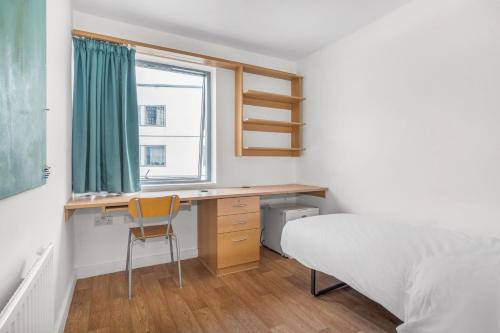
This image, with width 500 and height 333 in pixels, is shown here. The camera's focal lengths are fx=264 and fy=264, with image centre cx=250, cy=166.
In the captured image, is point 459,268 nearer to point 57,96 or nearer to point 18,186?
point 18,186

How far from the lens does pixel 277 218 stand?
3.36 metres

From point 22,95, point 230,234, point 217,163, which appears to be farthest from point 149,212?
point 22,95

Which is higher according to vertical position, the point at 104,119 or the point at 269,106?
the point at 269,106

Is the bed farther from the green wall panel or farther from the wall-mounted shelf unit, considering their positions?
the green wall panel

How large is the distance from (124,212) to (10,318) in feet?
7.02

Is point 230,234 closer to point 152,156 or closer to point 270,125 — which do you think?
point 152,156

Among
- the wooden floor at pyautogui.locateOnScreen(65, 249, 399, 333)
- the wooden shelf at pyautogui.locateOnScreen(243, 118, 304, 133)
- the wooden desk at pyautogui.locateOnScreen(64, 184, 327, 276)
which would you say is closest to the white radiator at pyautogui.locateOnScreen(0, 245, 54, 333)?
the wooden floor at pyautogui.locateOnScreen(65, 249, 399, 333)

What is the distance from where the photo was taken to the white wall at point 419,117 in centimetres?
202

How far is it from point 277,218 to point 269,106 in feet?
5.14

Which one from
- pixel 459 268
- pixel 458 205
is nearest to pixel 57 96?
pixel 459 268

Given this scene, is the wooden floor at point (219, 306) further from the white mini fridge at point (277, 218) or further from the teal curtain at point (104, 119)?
the teal curtain at point (104, 119)

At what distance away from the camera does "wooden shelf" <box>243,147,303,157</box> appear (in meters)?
3.47

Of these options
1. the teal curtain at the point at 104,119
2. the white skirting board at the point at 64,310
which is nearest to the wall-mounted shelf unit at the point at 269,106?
the teal curtain at the point at 104,119

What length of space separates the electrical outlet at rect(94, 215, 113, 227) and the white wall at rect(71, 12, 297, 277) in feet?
0.09
